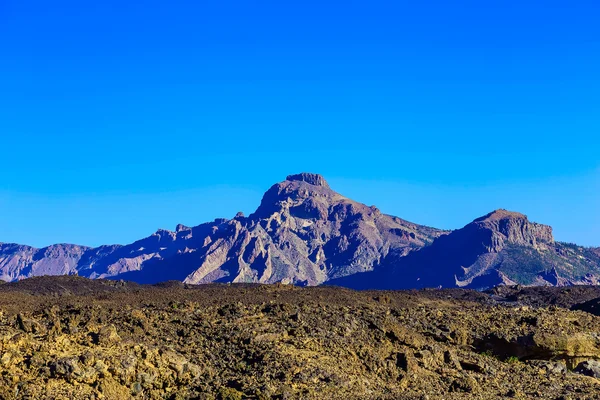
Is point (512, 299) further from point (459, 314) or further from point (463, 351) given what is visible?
point (463, 351)

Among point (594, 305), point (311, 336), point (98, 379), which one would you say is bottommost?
point (98, 379)

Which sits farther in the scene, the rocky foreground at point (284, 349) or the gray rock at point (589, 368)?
the gray rock at point (589, 368)

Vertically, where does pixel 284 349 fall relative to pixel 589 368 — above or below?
below

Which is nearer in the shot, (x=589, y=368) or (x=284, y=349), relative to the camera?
(x=284, y=349)

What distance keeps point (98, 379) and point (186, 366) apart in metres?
2.40

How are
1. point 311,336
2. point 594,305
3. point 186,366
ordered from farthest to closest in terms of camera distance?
point 594,305, point 311,336, point 186,366

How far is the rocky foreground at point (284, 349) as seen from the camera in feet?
65.8

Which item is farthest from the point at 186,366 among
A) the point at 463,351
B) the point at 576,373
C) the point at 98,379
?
the point at 576,373

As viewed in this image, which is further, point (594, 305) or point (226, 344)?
point (594, 305)

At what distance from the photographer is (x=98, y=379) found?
1961 cm

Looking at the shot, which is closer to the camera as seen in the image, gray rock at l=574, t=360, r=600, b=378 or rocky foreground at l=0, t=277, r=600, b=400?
rocky foreground at l=0, t=277, r=600, b=400

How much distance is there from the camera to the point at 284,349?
2317 centimetres

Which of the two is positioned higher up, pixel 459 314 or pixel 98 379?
pixel 459 314

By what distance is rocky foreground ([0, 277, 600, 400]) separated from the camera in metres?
20.1
